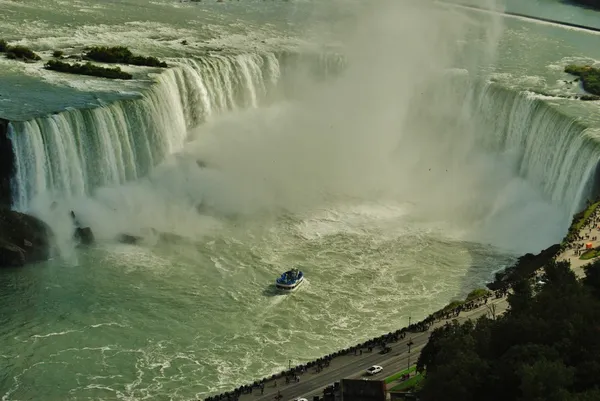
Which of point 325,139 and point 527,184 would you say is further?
point 325,139

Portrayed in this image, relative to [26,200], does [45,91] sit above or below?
above

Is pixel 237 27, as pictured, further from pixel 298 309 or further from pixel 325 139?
pixel 298 309

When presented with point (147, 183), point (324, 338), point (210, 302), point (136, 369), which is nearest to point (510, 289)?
point (324, 338)

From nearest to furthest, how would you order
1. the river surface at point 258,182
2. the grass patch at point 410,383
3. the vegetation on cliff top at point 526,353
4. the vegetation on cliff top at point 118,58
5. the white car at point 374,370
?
the vegetation on cliff top at point 526,353
the grass patch at point 410,383
the white car at point 374,370
the river surface at point 258,182
the vegetation on cliff top at point 118,58

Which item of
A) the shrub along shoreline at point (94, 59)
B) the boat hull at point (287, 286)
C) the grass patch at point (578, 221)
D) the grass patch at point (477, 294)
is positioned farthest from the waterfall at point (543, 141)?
the shrub along shoreline at point (94, 59)

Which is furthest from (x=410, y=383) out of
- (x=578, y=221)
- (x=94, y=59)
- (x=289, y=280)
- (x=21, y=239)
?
(x=94, y=59)

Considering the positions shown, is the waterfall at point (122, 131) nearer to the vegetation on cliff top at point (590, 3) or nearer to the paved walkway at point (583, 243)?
the paved walkway at point (583, 243)

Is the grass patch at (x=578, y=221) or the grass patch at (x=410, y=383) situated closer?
the grass patch at (x=410, y=383)
